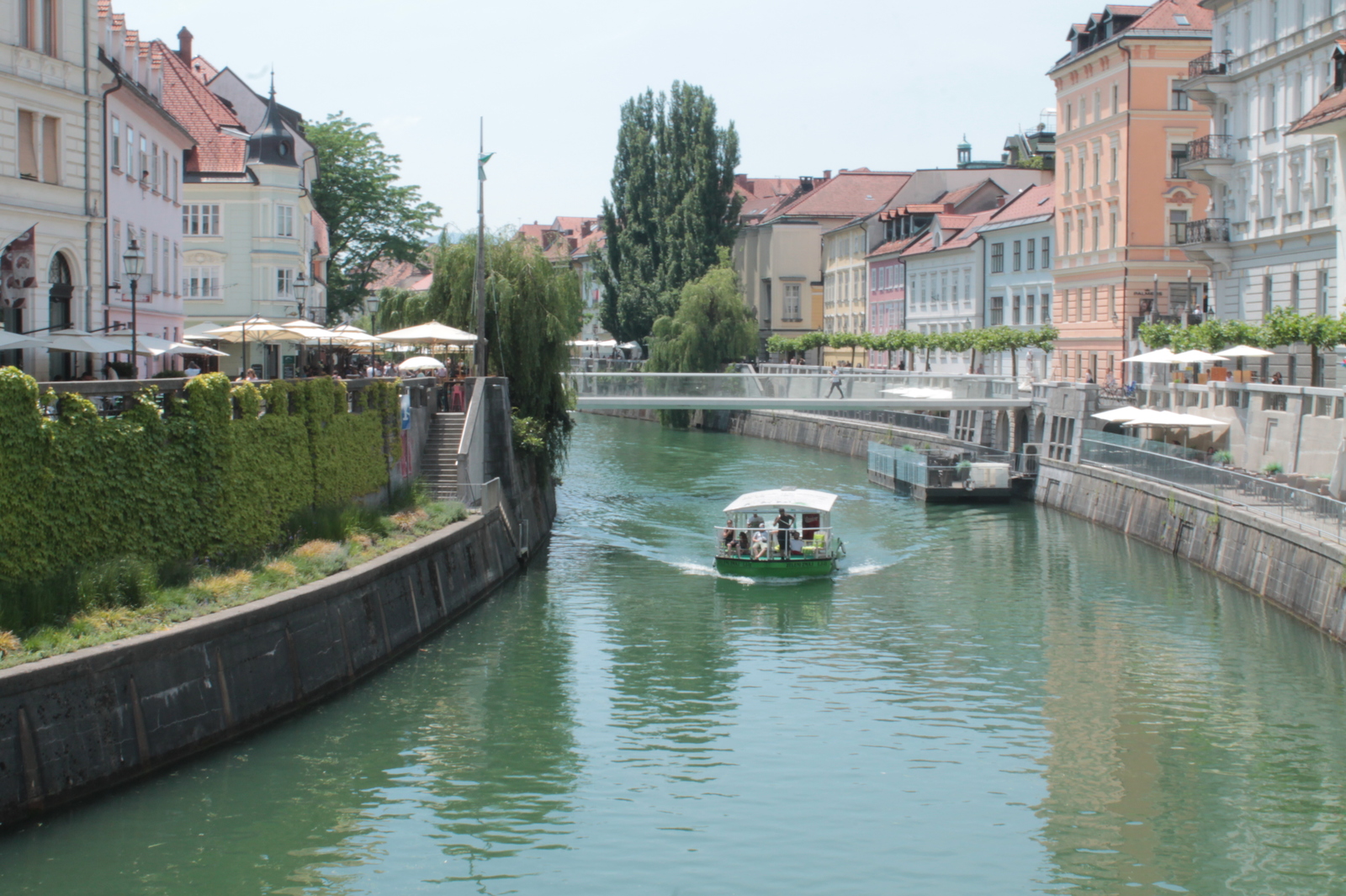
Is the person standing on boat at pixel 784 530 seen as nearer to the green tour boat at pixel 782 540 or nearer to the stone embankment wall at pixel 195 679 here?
the green tour boat at pixel 782 540

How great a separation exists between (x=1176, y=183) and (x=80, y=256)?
4591 cm

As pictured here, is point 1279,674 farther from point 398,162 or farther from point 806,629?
point 398,162

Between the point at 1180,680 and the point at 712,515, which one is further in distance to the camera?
the point at 712,515

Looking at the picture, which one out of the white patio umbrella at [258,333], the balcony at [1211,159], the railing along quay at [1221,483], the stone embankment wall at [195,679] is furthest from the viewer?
the balcony at [1211,159]

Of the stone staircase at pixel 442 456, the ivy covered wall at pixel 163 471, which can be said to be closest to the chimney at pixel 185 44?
the stone staircase at pixel 442 456

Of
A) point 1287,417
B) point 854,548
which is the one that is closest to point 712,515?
point 854,548

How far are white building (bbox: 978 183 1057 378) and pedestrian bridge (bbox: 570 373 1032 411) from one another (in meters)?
14.4

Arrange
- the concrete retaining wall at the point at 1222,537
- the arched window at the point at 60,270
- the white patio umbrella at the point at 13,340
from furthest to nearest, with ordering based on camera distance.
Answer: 1. the arched window at the point at 60,270
2. the concrete retaining wall at the point at 1222,537
3. the white patio umbrella at the point at 13,340

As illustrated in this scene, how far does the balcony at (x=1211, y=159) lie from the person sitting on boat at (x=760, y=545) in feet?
81.7

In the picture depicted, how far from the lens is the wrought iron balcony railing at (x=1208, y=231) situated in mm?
51719

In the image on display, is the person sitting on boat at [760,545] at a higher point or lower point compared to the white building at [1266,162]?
lower

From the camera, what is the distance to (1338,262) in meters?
43.4

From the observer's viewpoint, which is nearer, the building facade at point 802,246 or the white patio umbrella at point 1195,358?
the white patio umbrella at point 1195,358

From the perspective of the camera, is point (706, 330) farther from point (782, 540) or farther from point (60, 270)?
point (60, 270)
